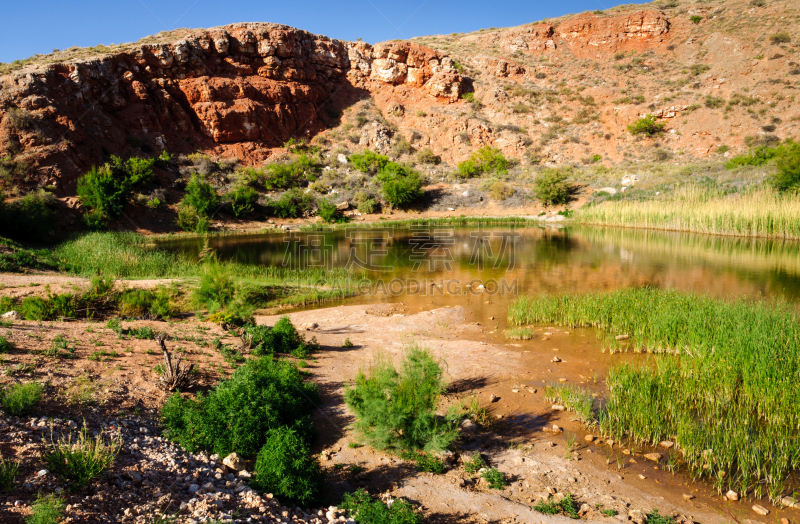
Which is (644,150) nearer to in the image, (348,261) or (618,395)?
(348,261)

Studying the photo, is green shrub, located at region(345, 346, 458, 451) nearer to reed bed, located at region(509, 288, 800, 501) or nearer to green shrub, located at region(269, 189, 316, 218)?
reed bed, located at region(509, 288, 800, 501)

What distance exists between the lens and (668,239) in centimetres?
2281

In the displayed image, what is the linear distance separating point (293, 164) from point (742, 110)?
141 feet

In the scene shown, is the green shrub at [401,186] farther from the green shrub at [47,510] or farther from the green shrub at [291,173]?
the green shrub at [47,510]

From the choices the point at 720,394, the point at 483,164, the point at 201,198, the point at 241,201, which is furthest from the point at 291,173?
the point at 720,394

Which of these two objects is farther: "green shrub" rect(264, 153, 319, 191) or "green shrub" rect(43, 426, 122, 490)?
"green shrub" rect(264, 153, 319, 191)

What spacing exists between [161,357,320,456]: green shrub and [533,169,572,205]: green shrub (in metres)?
34.4

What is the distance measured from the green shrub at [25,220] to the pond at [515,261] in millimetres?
5136

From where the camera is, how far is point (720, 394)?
5.87 m

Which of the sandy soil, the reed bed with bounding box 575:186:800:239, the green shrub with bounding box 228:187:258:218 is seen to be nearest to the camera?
the sandy soil

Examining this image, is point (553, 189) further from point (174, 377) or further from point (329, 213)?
point (174, 377)

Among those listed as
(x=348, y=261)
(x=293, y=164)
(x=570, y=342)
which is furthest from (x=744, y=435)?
(x=293, y=164)

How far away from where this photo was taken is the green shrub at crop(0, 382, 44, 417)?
3.93 metres

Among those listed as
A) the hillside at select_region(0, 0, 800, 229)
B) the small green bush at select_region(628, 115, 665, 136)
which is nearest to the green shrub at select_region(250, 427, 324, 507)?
the hillside at select_region(0, 0, 800, 229)
